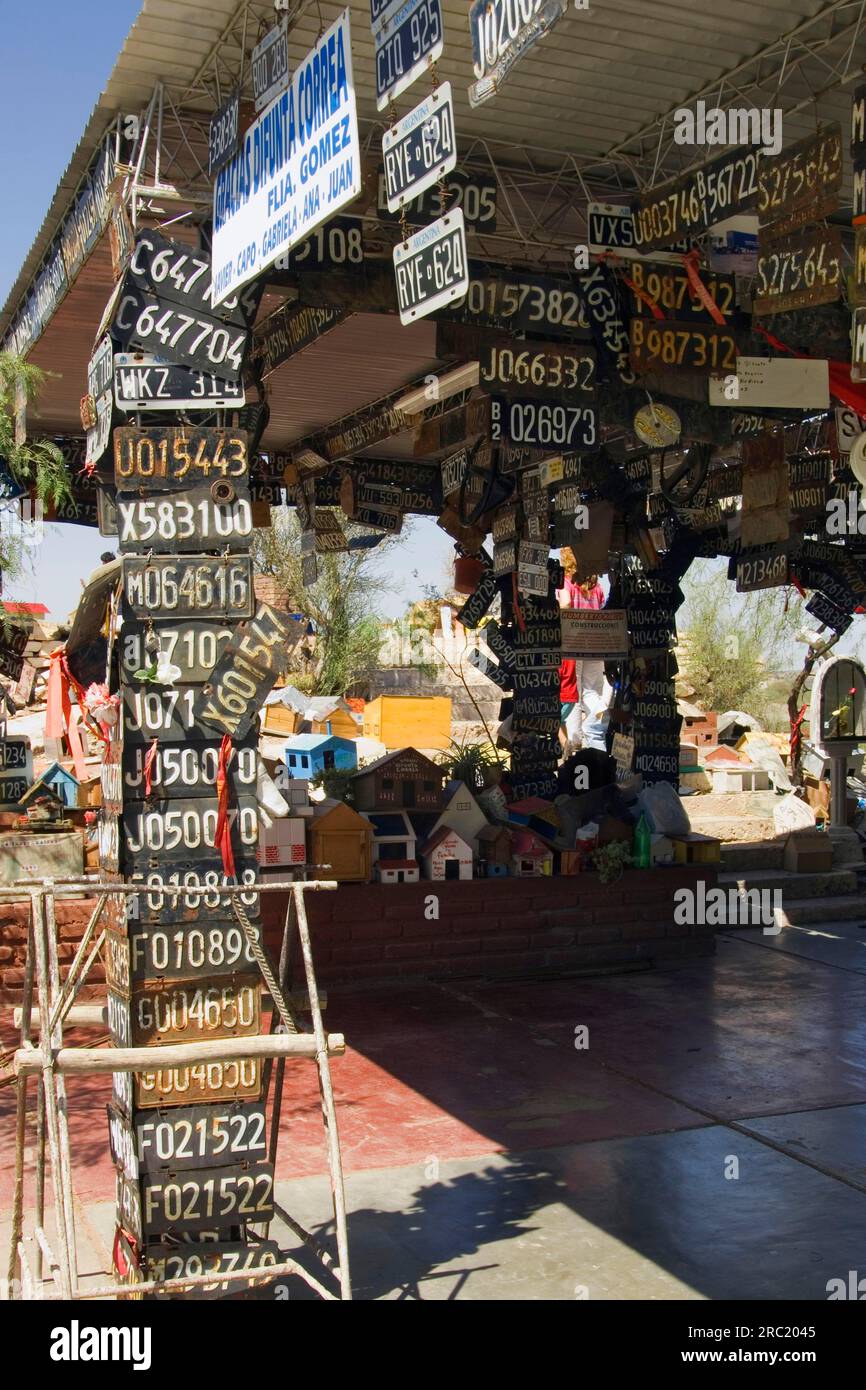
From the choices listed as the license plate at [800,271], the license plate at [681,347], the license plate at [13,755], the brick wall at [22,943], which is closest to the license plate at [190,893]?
the license plate at [800,271]

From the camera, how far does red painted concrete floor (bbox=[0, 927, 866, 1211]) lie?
7.34 meters

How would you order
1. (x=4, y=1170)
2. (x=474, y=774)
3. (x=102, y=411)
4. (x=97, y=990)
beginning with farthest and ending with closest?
(x=474, y=774) < (x=97, y=990) < (x=4, y=1170) < (x=102, y=411)

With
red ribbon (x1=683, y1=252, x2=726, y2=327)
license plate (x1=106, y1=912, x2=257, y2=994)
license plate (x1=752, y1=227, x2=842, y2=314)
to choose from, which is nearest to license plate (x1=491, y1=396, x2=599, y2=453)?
red ribbon (x1=683, y1=252, x2=726, y2=327)

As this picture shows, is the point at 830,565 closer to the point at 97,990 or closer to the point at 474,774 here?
the point at 474,774

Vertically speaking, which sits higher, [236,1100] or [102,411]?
[102,411]

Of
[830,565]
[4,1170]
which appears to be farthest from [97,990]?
[830,565]

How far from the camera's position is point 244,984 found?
5191 mm

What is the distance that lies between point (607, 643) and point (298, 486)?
3.68 meters

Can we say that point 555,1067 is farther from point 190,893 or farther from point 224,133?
point 224,133

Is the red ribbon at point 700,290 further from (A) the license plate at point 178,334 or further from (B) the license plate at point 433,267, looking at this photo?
(A) the license plate at point 178,334

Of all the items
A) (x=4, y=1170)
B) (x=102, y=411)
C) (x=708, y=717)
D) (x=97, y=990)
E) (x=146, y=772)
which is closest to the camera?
(x=146, y=772)

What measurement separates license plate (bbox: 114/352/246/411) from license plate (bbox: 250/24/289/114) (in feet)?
4.46

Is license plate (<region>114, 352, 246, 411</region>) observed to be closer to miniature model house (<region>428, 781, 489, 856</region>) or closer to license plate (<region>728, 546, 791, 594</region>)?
miniature model house (<region>428, 781, 489, 856</region>)

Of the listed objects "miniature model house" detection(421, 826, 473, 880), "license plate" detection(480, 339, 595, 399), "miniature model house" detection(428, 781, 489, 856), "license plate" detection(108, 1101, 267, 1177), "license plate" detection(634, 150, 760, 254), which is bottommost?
"license plate" detection(108, 1101, 267, 1177)
